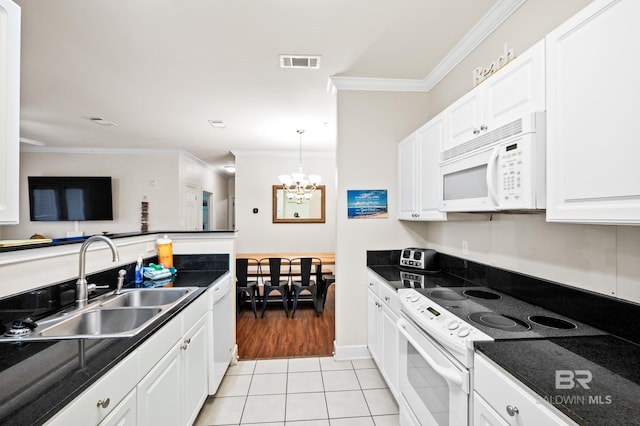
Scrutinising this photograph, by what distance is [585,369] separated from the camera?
903 mm

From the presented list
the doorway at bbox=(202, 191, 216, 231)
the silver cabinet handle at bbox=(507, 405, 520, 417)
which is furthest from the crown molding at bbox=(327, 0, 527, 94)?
the doorway at bbox=(202, 191, 216, 231)

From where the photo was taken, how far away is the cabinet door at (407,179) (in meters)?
2.46

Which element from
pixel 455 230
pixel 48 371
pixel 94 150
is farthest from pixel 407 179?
pixel 94 150

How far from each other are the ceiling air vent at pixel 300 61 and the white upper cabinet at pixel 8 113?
1755mm

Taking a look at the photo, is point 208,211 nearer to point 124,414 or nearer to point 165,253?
point 165,253

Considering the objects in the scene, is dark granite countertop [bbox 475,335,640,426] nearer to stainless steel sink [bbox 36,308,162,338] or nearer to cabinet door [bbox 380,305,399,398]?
cabinet door [bbox 380,305,399,398]

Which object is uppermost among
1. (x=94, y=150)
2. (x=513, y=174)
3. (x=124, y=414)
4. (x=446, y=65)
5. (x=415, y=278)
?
(x=446, y=65)

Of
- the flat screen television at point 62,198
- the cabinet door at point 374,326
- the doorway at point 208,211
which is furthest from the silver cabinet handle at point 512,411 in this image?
the doorway at point 208,211

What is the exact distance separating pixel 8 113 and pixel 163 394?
1298 millimetres

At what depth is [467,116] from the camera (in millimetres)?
1719

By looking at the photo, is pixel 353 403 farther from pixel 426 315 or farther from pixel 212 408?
pixel 426 315

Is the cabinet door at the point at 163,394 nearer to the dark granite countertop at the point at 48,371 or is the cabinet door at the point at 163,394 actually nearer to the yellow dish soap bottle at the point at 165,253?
the dark granite countertop at the point at 48,371

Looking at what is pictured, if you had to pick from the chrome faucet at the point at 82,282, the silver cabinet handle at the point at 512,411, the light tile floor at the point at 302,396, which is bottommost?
the light tile floor at the point at 302,396

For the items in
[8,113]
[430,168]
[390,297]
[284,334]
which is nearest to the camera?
[8,113]
